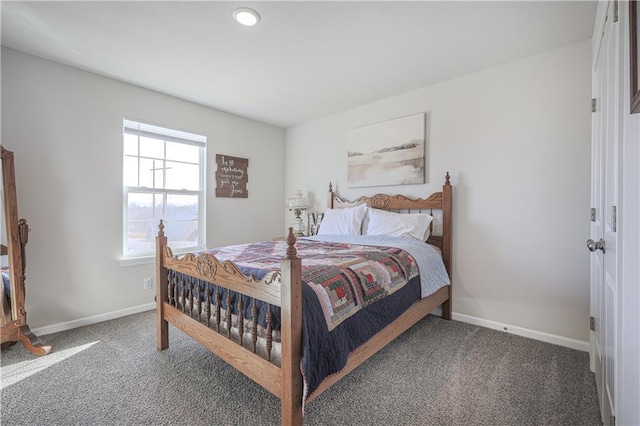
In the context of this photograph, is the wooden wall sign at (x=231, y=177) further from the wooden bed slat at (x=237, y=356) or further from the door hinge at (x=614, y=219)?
the door hinge at (x=614, y=219)

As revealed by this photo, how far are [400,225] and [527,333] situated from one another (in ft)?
4.73

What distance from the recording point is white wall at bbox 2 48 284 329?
2.47m

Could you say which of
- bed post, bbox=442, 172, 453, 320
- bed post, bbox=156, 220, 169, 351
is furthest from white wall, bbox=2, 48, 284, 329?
bed post, bbox=442, 172, 453, 320

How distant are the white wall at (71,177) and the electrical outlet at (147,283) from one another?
41mm

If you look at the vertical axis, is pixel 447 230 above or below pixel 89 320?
above

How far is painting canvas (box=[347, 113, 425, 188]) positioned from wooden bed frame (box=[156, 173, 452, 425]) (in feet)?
4.39

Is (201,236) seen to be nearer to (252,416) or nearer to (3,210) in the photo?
(3,210)

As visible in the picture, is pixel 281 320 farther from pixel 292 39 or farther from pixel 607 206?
pixel 292 39

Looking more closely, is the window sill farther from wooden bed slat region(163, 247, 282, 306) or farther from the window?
wooden bed slat region(163, 247, 282, 306)

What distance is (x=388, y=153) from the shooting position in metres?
3.39

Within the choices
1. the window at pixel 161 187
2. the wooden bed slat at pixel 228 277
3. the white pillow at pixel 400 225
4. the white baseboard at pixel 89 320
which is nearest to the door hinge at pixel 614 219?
the wooden bed slat at pixel 228 277

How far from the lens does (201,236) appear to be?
3.72 m

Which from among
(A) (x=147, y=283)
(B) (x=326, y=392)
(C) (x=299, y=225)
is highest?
(C) (x=299, y=225)

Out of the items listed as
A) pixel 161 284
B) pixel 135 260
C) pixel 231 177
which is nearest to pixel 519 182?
→ pixel 161 284
